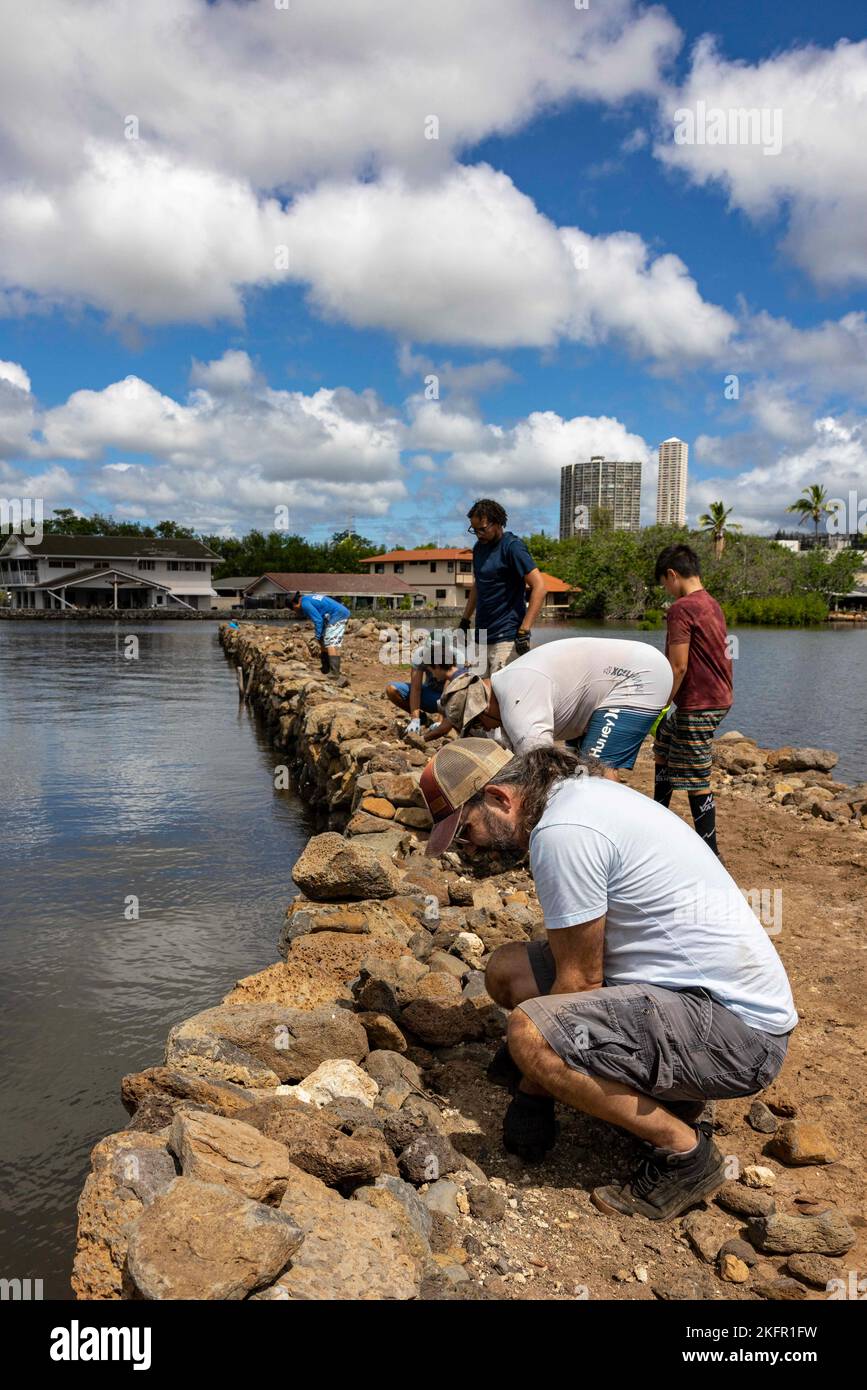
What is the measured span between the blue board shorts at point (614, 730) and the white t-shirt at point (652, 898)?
1511mm

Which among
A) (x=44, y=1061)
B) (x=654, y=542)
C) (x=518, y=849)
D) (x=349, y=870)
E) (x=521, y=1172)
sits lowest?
(x=44, y=1061)

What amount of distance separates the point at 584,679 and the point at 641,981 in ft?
5.73

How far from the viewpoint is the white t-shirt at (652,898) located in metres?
2.59

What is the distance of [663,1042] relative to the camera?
8.57 ft

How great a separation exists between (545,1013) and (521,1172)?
0.63 m

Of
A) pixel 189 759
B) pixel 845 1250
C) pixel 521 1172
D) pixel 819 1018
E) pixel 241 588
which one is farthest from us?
pixel 241 588

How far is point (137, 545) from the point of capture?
7094cm

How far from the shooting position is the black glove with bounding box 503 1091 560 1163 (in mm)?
2934

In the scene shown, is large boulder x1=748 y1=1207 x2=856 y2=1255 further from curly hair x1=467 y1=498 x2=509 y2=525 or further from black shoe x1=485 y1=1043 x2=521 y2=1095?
curly hair x1=467 y1=498 x2=509 y2=525

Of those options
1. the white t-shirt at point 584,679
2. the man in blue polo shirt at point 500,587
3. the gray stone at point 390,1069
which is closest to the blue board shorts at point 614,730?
the white t-shirt at point 584,679

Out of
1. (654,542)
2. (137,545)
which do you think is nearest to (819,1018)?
(654,542)

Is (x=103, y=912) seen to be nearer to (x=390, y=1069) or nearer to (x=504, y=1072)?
(x=390, y=1069)

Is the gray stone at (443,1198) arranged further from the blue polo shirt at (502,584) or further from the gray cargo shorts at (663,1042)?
the blue polo shirt at (502,584)
